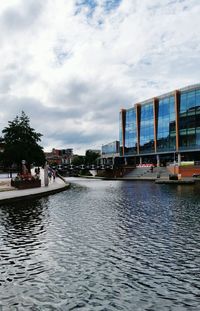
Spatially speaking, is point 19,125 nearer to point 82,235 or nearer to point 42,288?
point 82,235

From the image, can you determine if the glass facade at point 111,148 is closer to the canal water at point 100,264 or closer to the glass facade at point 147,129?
the glass facade at point 147,129

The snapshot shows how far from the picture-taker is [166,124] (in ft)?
314

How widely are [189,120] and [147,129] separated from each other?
16.5 m

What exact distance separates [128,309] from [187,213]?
13.6 metres

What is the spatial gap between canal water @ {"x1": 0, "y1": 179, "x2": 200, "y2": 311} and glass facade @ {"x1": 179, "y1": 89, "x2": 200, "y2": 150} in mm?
73141

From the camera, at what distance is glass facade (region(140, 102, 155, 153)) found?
101 meters

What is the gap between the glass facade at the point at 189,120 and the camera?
287 feet

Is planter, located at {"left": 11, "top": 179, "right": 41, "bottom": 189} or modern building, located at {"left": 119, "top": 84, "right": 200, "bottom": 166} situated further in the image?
modern building, located at {"left": 119, "top": 84, "right": 200, "bottom": 166}

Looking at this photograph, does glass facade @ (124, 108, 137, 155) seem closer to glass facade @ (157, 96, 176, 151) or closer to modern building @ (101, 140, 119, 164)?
glass facade @ (157, 96, 176, 151)

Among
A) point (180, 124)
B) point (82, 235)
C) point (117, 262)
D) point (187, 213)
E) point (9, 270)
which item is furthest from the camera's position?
point (180, 124)

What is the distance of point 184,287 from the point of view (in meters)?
8.12

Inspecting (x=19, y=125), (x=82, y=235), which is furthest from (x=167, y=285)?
(x=19, y=125)

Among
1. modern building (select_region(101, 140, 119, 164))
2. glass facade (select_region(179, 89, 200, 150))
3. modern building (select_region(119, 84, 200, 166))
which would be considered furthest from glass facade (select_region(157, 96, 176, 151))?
modern building (select_region(101, 140, 119, 164))

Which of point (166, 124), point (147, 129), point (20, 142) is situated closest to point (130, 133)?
point (147, 129)
